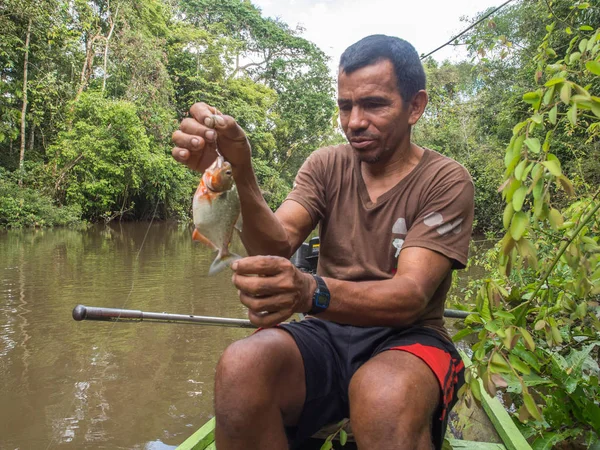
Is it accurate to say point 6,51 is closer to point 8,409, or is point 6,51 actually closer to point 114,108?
point 114,108

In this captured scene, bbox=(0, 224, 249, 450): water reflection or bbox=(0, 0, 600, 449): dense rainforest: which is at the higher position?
bbox=(0, 0, 600, 449): dense rainforest

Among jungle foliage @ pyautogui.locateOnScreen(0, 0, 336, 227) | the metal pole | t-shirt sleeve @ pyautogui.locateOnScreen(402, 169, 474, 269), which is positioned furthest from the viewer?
jungle foliage @ pyautogui.locateOnScreen(0, 0, 336, 227)

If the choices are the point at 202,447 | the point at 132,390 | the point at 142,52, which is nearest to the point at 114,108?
the point at 142,52

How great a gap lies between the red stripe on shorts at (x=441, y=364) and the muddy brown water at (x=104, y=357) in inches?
57.4

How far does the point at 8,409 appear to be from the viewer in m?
4.24

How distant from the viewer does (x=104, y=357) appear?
538 centimetres

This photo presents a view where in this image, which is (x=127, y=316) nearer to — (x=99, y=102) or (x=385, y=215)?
(x=385, y=215)

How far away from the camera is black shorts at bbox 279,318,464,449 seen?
182cm

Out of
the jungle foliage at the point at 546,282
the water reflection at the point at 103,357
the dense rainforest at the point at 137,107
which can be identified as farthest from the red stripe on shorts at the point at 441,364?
the dense rainforest at the point at 137,107

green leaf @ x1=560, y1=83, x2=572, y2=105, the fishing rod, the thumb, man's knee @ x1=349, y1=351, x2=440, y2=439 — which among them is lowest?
the fishing rod

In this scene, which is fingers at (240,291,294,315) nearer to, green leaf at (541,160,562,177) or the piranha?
the piranha

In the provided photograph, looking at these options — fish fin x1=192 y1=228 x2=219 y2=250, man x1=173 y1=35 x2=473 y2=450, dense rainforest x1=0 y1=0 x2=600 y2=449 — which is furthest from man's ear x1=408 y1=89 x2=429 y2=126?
dense rainforest x1=0 y1=0 x2=600 y2=449

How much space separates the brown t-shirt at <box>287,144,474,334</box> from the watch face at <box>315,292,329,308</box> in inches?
20.0

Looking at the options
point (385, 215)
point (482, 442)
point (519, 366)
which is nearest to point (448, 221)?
point (385, 215)
